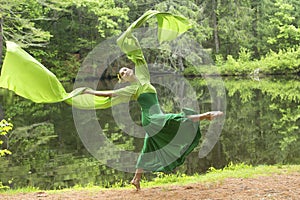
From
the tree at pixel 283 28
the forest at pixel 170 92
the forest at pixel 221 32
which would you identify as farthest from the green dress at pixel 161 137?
the tree at pixel 283 28

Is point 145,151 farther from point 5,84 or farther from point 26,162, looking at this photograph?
point 26,162

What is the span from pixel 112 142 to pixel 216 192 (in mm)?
7657

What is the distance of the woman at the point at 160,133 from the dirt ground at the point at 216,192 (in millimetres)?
387

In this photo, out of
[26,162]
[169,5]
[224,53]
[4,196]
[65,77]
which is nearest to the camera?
[4,196]

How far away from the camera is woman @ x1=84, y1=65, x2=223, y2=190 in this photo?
18.1 ft

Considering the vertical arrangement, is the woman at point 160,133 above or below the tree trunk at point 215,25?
below

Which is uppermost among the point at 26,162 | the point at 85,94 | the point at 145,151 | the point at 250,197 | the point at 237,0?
the point at 237,0

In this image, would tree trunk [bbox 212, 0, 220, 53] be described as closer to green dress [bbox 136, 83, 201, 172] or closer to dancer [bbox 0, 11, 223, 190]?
dancer [bbox 0, 11, 223, 190]

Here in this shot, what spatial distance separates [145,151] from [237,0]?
34.0m

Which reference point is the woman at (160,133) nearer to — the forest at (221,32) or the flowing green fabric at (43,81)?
the flowing green fabric at (43,81)

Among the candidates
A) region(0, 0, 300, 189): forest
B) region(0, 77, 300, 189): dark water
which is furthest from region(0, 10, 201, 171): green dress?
region(0, 77, 300, 189): dark water

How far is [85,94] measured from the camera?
5.64 meters

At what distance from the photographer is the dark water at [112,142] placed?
9.71 metres

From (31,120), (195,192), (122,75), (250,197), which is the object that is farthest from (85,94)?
(31,120)
